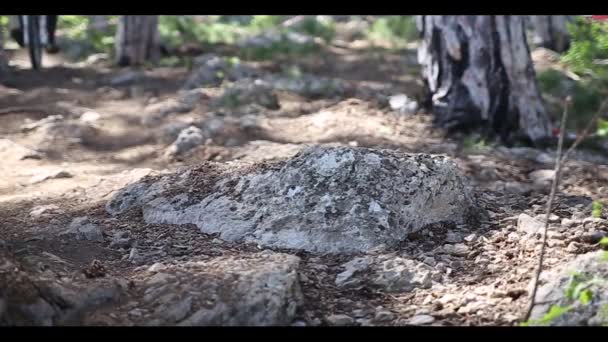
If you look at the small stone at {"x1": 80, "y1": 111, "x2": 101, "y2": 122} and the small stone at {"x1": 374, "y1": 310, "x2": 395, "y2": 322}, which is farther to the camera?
the small stone at {"x1": 80, "y1": 111, "x2": 101, "y2": 122}

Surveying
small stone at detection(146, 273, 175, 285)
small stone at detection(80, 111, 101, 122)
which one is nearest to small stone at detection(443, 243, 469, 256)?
small stone at detection(146, 273, 175, 285)

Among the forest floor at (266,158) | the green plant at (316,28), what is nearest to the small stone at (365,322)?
the forest floor at (266,158)

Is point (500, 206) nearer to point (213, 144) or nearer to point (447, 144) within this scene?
point (447, 144)

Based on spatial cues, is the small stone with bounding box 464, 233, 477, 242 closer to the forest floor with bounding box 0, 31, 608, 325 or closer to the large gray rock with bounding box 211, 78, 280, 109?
the forest floor with bounding box 0, 31, 608, 325

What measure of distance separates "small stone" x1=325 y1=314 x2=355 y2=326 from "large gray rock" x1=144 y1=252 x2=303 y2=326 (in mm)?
124

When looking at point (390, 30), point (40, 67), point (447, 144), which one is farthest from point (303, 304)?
point (390, 30)

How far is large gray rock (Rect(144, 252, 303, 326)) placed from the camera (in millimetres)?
2354

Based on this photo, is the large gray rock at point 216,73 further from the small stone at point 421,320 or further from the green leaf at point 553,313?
the green leaf at point 553,313

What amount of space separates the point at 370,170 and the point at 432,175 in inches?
12.2

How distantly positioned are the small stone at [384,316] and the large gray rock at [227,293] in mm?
281

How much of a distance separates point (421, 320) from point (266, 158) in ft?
8.04

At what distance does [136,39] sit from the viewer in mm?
9578

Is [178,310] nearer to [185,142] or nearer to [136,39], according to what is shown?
[185,142]
